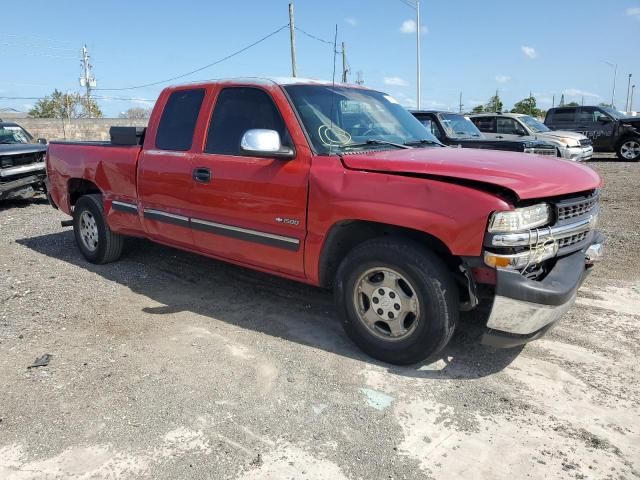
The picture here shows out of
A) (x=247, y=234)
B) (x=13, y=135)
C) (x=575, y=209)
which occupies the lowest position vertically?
(x=247, y=234)

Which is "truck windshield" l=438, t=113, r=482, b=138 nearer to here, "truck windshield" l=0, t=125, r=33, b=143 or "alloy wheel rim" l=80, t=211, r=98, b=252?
"alloy wheel rim" l=80, t=211, r=98, b=252

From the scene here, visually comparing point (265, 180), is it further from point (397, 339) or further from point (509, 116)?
point (509, 116)

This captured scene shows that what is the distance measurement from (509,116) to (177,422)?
44.3ft

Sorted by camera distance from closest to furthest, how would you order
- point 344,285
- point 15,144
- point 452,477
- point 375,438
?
point 452,477 < point 375,438 < point 344,285 < point 15,144

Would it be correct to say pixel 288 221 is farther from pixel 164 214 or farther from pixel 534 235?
pixel 534 235

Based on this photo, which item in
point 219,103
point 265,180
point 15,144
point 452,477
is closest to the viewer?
point 452,477

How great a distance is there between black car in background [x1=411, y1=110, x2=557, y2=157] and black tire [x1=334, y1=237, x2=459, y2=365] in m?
6.91

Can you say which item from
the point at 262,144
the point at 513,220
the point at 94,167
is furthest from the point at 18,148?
the point at 513,220

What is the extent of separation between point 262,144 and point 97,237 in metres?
3.23

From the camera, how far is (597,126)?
59.2ft

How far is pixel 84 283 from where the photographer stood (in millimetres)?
5340

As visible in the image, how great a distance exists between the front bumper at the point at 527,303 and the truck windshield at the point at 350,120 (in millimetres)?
1480

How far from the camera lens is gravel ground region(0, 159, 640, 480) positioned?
2609 mm

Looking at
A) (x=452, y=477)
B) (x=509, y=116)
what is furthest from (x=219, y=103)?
(x=509, y=116)
